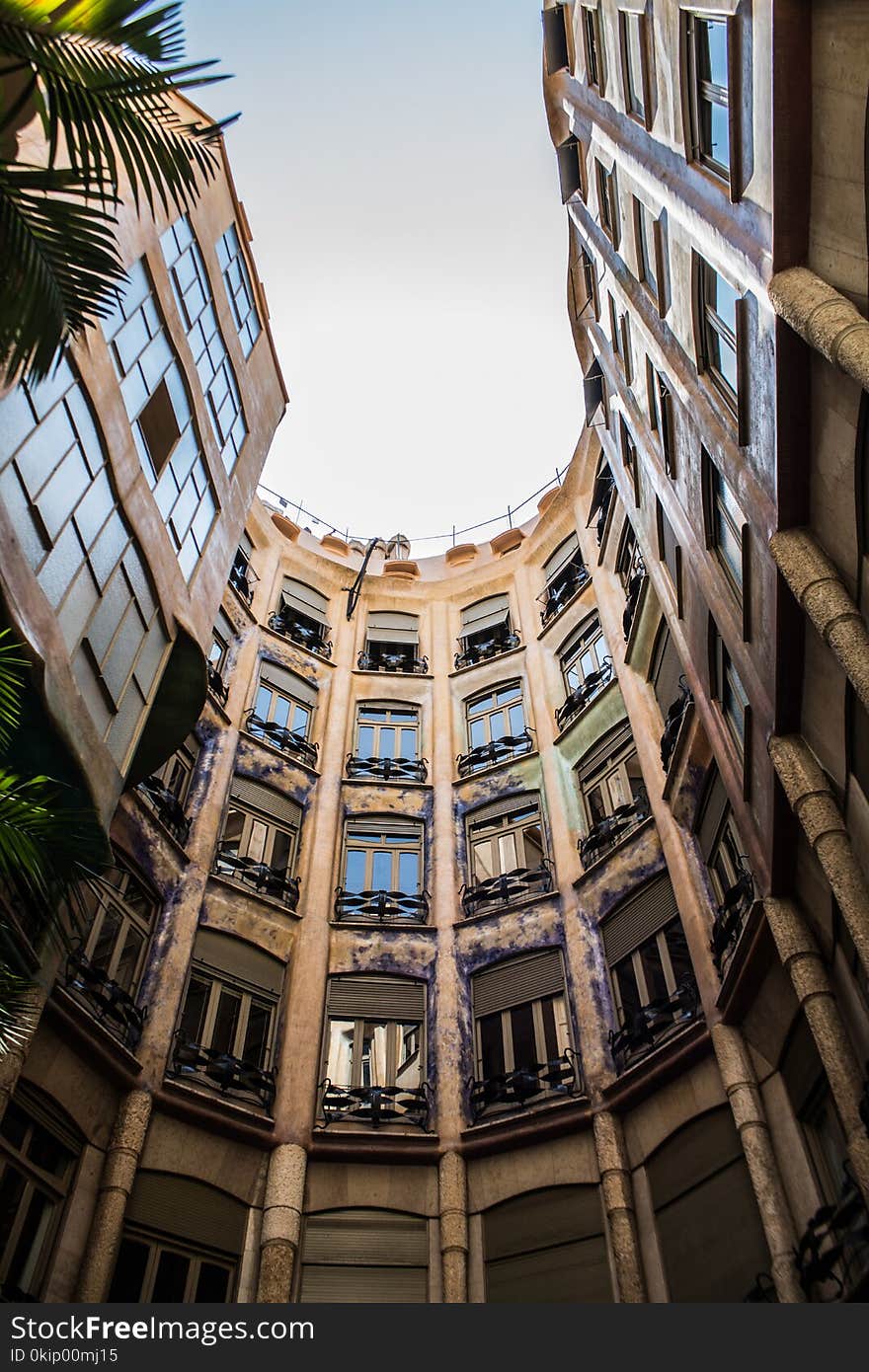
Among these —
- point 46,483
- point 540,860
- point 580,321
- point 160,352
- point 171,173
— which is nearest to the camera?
point 171,173

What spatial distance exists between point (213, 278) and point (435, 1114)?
49.7 ft

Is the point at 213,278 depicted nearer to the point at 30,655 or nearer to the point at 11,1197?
the point at 30,655

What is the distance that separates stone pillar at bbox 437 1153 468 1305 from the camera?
1445 cm

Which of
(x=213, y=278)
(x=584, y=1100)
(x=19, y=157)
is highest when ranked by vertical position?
(x=213, y=278)

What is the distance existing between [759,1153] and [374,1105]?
659 cm

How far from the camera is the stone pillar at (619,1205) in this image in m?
13.4

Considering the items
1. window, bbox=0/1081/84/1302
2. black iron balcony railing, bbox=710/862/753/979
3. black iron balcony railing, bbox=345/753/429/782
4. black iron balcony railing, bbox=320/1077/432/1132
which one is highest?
black iron balcony railing, bbox=345/753/429/782

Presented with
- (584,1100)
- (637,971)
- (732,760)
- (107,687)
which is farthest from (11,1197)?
(732,760)

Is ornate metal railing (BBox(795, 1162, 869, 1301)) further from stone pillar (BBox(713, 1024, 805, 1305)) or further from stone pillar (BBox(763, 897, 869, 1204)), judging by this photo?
stone pillar (BBox(763, 897, 869, 1204))

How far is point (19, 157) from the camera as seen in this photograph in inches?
424

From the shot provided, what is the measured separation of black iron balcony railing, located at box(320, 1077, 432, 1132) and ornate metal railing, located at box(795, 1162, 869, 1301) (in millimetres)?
6937

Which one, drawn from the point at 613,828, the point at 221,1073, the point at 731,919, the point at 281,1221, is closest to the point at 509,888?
the point at 613,828

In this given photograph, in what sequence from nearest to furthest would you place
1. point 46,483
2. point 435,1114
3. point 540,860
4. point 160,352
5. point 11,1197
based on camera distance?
1. point 46,483
2. point 11,1197
3. point 160,352
4. point 435,1114
5. point 540,860

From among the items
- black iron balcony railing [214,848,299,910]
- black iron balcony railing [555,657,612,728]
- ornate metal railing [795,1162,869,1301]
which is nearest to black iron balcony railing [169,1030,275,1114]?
black iron balcony railing [214,848,299,910]
